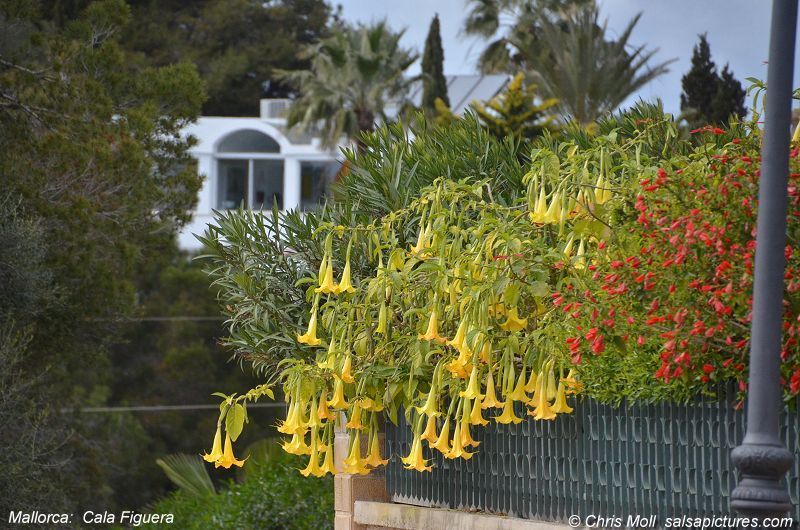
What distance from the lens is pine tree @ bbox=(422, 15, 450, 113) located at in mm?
35438

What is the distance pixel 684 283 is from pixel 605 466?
54.1 inches

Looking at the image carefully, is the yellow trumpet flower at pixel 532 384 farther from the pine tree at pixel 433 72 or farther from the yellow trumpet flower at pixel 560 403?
the pine tree at pixel 433 72

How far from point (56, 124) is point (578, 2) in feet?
92.3

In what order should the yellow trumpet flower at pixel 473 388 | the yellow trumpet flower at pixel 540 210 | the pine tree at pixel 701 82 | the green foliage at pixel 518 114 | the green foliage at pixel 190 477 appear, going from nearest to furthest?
1. the yellow trumpet flower at pixel 540 210
2. the yellow trumpet flower at pixel 473 388
3. the green foliage at pixel 190 477
4. the pine tree at pixel 701 82
5. the green foliage at pixel 518 114

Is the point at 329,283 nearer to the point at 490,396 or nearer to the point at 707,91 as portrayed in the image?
the point at 490,396

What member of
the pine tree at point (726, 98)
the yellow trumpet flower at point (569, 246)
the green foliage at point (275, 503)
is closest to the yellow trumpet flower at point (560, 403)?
the yellow trumpet flower at point (569, 246)

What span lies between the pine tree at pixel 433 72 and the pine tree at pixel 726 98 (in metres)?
10.3

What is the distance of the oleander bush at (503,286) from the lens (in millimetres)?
5238

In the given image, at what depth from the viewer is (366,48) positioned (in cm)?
3453

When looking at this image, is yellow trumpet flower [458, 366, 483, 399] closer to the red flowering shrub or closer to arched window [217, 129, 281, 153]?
the red flowering shrub

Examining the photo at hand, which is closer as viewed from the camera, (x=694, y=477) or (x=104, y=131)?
(x=694, y=477)

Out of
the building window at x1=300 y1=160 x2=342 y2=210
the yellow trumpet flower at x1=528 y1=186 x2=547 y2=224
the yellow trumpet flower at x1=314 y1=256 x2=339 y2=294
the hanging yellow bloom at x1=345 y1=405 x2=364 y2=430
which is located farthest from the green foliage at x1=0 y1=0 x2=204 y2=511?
the building window at x1=300 y1=160 x2=342 y2=210

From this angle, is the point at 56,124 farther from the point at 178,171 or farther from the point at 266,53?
the point at 266,53

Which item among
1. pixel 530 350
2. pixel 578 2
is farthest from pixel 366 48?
pixel 530 350
